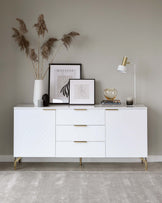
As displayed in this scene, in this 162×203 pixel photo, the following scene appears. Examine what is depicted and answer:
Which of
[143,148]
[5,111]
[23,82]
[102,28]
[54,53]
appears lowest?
[143,148]

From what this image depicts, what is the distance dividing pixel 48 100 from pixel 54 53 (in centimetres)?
66

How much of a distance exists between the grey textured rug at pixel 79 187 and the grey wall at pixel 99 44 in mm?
Answer: 905

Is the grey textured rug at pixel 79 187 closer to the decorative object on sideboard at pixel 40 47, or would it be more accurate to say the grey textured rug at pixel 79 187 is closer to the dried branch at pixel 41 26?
the decorative object on sideboard at pixel 40 47

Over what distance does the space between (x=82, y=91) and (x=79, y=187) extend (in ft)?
→ 4.32

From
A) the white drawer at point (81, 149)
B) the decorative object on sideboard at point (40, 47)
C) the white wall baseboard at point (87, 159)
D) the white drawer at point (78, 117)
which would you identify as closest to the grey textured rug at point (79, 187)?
the white drawer at point (81, 149)

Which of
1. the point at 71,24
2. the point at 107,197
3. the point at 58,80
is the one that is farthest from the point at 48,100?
the point at 107,197

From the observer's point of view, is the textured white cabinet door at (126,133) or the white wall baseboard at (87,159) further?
the white wall baseboard at (87,159)

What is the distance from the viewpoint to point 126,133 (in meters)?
3.74

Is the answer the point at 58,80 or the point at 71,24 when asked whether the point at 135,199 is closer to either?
the point at 58,80

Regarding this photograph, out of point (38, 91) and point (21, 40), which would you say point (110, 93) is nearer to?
point (38, 91)

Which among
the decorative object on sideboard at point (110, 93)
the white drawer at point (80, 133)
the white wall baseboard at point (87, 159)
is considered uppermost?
the decorative object on sideboard at point (110, 93)

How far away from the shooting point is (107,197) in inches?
114

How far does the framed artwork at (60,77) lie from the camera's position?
4.11 metres

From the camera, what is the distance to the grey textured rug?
287 centimetres
